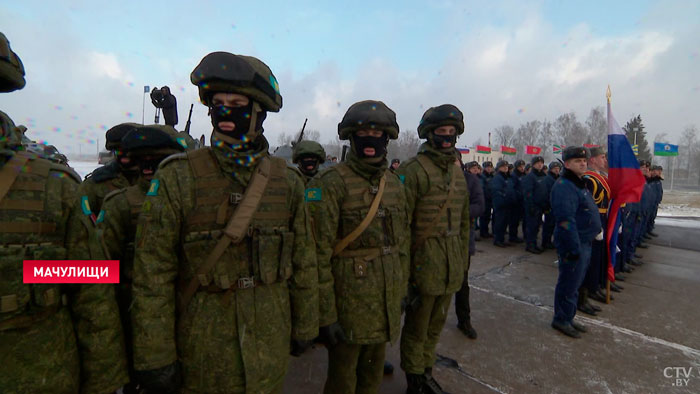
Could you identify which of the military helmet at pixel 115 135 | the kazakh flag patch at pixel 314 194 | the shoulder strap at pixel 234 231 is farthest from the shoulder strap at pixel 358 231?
the military helmet at pixel 115 135

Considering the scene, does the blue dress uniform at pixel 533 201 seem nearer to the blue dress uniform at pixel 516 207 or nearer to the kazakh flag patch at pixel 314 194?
the blue dress uniform at pixel 516 207

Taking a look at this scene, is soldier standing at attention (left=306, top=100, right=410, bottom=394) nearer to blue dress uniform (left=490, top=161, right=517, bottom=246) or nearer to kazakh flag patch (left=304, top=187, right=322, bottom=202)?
kazakh flag patch (left=304, top=187, right=322, bottom=202)

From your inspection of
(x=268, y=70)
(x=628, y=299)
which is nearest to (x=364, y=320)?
(x=268, y=70)

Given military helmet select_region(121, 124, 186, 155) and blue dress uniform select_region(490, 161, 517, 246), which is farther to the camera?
blue dress uniform select_region(490, 161, 517, 246)

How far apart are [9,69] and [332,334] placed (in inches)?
79.9

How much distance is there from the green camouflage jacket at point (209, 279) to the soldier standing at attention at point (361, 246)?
590 millimetres

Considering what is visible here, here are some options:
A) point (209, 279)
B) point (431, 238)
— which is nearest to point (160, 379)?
point (209, 279)

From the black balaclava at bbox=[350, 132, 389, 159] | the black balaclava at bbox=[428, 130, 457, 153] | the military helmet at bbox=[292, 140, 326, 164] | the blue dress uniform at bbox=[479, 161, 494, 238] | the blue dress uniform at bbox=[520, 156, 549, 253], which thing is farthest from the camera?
the blue dress uniform at bbox=[479, 161, 494, 238]

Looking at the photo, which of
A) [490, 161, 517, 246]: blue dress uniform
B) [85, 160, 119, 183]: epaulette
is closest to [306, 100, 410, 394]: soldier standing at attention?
[85, 160, 119, 183]: epaulette

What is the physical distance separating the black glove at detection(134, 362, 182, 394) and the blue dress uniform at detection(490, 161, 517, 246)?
8576 millimetres

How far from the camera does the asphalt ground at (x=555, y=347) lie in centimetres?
318

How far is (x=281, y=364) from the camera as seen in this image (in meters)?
1.78

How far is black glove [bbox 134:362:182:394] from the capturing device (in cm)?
145

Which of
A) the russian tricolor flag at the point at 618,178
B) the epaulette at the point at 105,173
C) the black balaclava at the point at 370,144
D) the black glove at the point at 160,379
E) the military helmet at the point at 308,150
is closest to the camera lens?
the black glove at the point at 160,379
